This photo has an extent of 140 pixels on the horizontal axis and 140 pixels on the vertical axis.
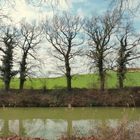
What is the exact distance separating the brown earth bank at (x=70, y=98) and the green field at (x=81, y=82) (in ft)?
8.18

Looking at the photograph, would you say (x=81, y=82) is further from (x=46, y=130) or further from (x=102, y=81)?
(x=46, y=130)

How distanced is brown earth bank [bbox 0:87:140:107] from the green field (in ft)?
8.18

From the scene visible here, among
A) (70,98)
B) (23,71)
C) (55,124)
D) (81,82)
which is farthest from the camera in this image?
(81,82)

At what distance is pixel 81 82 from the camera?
60719mm

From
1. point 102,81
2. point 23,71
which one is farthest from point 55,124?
point 23,71

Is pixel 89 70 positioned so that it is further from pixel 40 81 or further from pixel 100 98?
pixel 40 81

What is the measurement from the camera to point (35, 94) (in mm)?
52312

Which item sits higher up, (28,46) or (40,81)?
(28,46)

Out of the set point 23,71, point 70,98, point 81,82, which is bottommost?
point 70,98

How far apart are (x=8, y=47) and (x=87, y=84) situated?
38.4ft

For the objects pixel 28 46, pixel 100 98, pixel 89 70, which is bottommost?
pixel 100 98

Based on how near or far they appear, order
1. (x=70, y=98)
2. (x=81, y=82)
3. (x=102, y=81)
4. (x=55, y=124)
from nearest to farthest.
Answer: (x=55, y=124) → (x=70, y=98) → (x=102, y=81) → (x=81, y=82)

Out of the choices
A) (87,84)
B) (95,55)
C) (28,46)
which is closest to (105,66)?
(95,55)

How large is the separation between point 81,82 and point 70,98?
9.72 m
